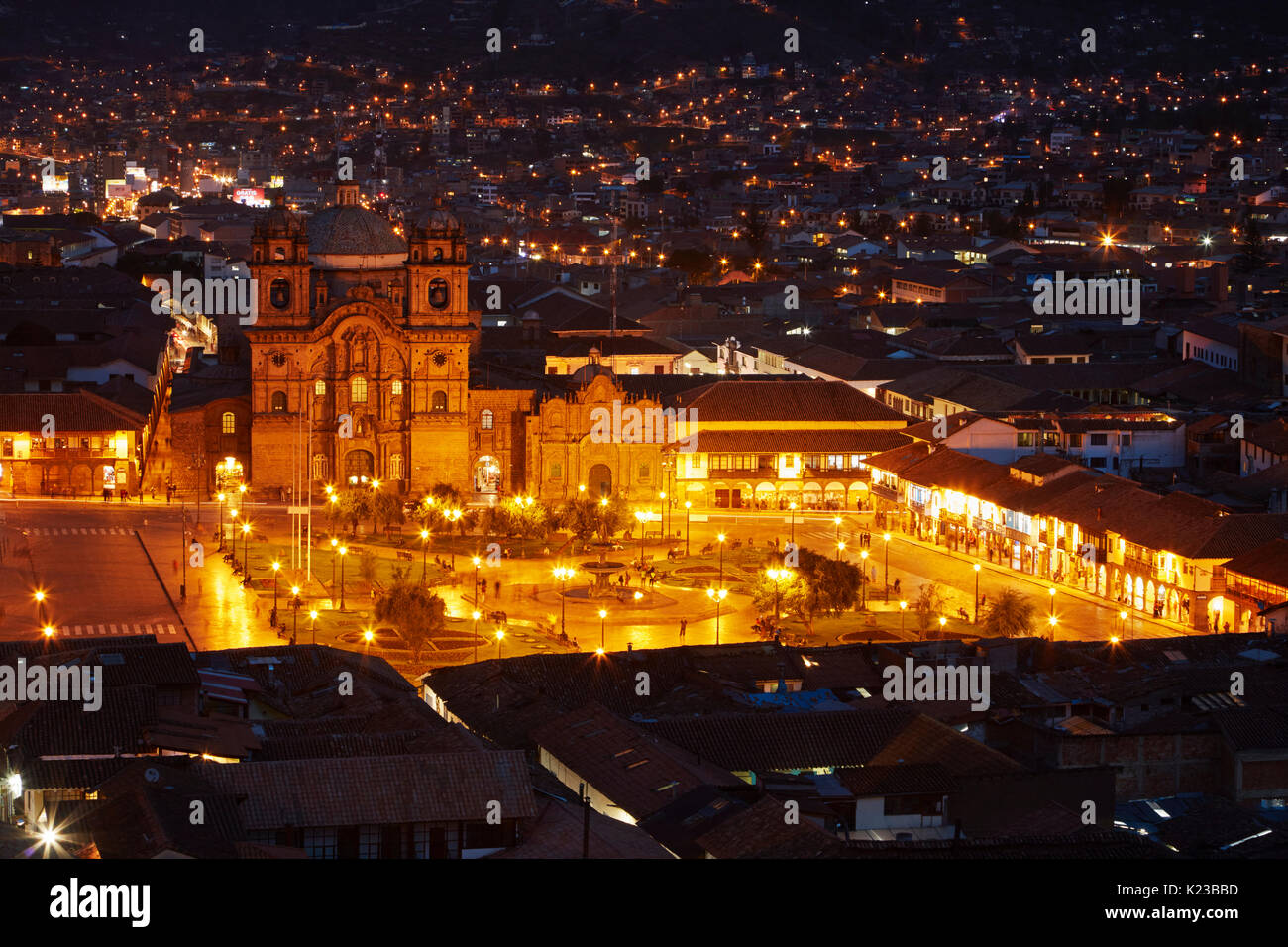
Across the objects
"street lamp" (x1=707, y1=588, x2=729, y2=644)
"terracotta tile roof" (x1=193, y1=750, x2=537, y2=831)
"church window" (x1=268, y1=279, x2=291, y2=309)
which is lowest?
"street lamp" (x1=707, y1=588, x2=729, y2=644)

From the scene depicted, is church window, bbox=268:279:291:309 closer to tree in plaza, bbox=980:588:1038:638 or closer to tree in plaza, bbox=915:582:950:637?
tree in plaza, bbox=915:582:950:637

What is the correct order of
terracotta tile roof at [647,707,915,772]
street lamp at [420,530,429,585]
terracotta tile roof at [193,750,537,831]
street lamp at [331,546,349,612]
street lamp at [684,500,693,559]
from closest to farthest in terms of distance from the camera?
terracotta tile roof at [193,750,537,831]
terracotta tile roof at [647,707,915,772]
street lamp at [331,546,349,612]
street lamp at [420,530,429,585]
street lamp at [684,500,693,559]

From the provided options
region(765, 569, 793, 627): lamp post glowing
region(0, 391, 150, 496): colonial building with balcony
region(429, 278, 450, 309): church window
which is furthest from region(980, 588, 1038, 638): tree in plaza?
region(0, 391, 150, 496): colonial building with balcony

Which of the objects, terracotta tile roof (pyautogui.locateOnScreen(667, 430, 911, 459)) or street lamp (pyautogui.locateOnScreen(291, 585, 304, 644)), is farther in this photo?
terracotta tile roof (pyautogui.locateOnScreen(667, 430, 911, 459))

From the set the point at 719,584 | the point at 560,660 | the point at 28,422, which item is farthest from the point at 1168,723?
the point at 28,422

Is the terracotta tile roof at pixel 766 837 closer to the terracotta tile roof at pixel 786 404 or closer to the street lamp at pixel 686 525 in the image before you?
the street lamp at pixel 686 525

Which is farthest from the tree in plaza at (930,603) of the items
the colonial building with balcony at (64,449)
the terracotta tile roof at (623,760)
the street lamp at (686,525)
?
the colonial building with balcony at (64,449)

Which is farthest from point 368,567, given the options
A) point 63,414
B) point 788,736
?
point 788,736

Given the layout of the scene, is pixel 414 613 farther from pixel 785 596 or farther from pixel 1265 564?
pixel 1265 564
